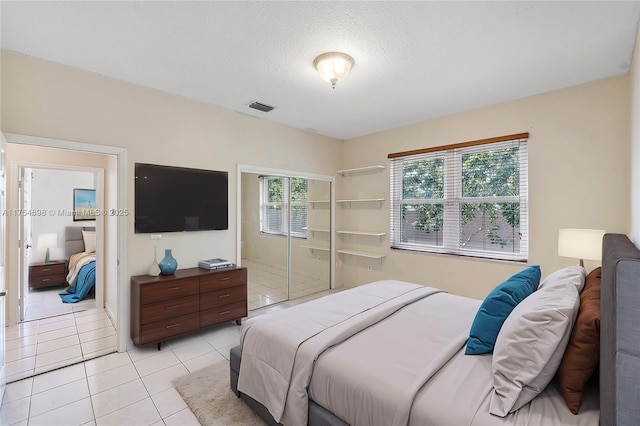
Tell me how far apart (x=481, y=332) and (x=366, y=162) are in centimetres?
380

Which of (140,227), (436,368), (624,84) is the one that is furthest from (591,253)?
(140,227)

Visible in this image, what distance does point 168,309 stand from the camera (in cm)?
302

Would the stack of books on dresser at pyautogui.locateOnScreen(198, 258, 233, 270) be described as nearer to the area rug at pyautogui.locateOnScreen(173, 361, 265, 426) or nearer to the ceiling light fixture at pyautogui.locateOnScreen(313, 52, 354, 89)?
the area rug at pyautogui.locateOnScreen(173, 361, 265, 426)

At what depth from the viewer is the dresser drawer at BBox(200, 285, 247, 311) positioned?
3.28 meters

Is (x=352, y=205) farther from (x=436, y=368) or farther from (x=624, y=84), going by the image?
(x=436, y=368)

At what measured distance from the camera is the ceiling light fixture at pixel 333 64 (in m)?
2.46

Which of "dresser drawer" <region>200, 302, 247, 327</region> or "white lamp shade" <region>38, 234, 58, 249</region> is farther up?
"white lamp shade" <region>38, 234, 58, 249</region>

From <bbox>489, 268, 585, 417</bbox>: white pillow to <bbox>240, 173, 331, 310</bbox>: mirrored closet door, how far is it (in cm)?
336

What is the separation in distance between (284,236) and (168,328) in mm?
2135

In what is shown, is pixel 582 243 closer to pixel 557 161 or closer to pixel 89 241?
pixel 557 161

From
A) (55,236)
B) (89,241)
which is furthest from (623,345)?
(55,236)

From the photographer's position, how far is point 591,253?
102 inches

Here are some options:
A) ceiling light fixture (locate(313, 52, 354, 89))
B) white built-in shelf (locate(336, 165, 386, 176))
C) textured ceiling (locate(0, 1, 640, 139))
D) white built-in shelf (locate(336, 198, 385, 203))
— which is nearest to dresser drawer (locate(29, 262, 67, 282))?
textured ceiling (locate(0, 1, 640, 139))

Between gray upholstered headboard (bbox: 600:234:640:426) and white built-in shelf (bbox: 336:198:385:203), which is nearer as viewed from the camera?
gray upholstered headboard (bbox: 600:234:640:426)
